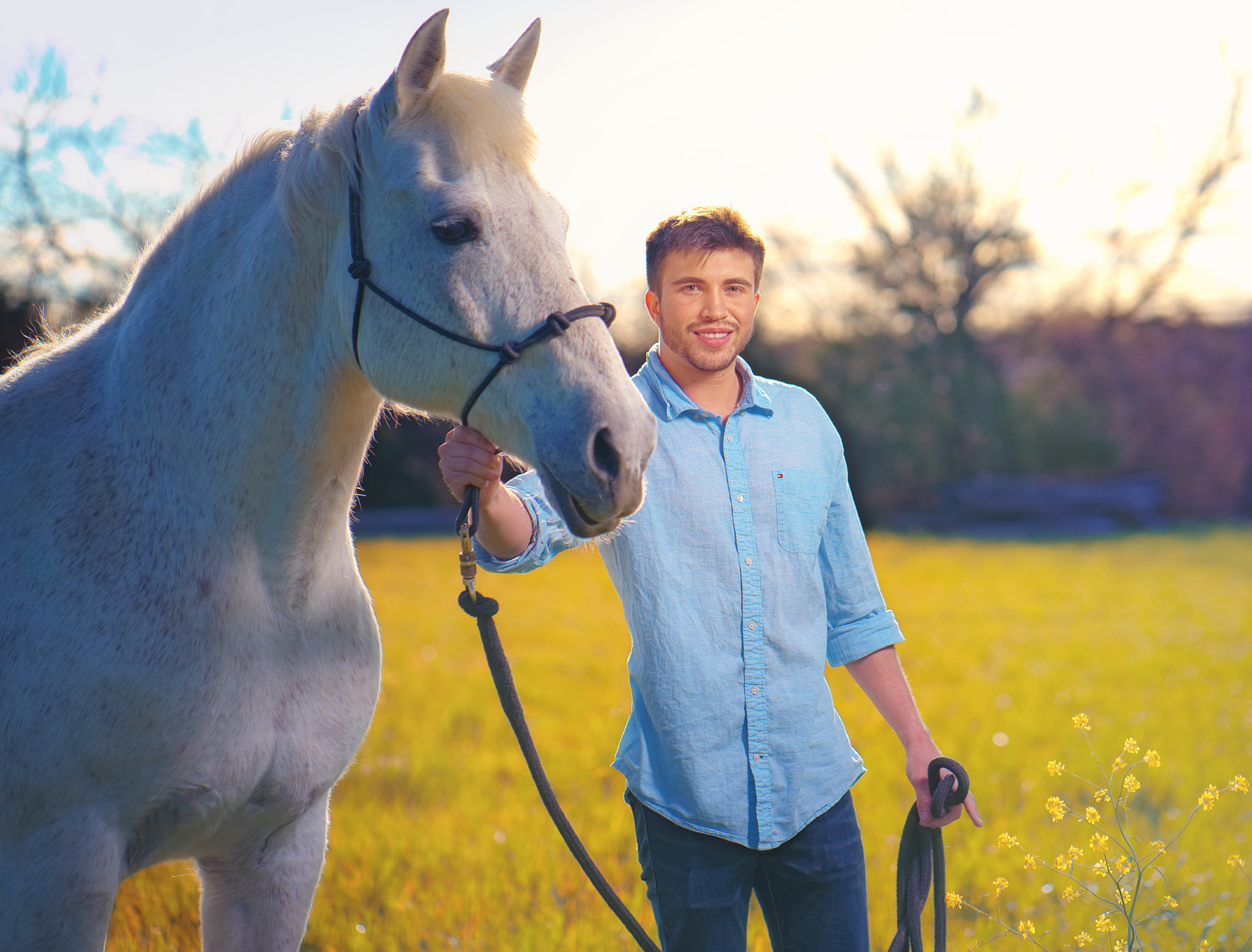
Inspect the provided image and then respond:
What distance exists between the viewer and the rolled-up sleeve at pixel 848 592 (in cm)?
191

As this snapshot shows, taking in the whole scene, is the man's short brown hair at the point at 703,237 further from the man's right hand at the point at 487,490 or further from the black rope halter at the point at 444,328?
the man's right hand at the point at 487,490

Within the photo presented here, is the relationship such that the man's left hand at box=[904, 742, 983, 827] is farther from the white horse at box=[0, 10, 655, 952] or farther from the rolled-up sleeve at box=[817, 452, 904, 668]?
the white horse at box=[0, 10, 655, 952]

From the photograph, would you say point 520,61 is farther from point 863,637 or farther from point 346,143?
point 863,637

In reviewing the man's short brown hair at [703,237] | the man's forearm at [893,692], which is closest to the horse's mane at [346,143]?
the man's short brown hair at [703,237]

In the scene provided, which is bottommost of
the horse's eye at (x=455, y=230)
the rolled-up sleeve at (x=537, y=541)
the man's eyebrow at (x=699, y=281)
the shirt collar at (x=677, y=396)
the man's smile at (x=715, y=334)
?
the rolled-up sleeve at (x=537, y=541)

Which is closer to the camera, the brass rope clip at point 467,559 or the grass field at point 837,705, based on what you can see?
the brass rope clip at point 467,559

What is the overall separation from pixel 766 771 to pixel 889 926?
1.59 meters

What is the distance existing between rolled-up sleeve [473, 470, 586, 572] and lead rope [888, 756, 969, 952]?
91 cm

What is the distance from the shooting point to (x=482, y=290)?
4.62 feet

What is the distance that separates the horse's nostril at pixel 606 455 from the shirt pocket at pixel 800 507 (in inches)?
25.1

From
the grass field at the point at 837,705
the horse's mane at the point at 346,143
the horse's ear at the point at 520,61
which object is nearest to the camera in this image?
the horse's mane at the point at 346,143

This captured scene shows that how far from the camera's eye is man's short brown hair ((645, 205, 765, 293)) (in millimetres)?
1794

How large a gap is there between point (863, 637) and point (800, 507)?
0.33m

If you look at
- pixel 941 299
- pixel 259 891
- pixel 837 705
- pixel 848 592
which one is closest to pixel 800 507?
pixel 848 592
